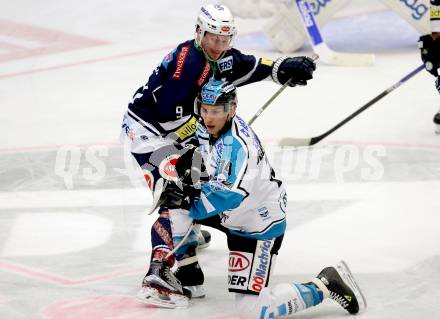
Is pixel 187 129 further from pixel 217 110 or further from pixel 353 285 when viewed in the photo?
pixel 353 285

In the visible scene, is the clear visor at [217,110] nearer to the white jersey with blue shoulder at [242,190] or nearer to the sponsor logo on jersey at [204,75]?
the white jersey with blue shoulder at [242,190]

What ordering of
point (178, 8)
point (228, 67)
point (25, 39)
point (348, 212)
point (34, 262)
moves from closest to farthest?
point (228, 67) < point (34, 262) < point (348, 212) < point (25, 39) < point (178, 8)

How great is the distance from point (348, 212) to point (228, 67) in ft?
4.71

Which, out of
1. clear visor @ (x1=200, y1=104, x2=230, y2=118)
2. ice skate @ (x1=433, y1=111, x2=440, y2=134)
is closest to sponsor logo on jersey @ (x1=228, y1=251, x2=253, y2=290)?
clear visor @ (x1=200, y1=104, x2=230, y2=118)

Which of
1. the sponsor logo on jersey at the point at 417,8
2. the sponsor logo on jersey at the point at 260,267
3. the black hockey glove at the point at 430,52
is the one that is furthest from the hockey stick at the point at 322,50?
the sponsor logo on jersey at the point at 260,267

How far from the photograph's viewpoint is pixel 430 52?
6.28m

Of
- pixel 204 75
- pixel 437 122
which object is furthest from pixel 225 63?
pixel 437 122

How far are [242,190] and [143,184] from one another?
91.1 inches

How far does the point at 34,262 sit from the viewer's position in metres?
5.11

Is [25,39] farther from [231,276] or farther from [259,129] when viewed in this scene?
[231,276]

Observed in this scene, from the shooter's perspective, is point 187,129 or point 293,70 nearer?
point 187,129

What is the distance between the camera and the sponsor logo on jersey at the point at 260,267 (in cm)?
426

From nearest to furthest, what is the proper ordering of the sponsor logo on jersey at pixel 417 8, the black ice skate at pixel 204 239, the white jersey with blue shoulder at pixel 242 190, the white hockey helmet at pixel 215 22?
the white jersey with blue shoulder at pixel 242 190 < the white hockey helmet at pixel 215 22 < the black ice skate at pixel 204 239 < the sponsor logo on jersey at pixel 417 8

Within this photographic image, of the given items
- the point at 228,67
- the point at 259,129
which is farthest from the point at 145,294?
the point at 259,129
